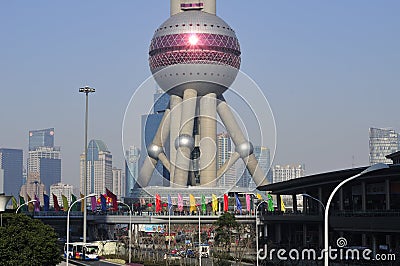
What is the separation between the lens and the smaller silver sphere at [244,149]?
169 meters

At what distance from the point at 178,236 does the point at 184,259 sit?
50.5 metres

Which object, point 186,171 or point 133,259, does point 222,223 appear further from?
point 186,171

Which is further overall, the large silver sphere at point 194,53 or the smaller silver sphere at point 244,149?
the smaller silver sphere at point 244,149

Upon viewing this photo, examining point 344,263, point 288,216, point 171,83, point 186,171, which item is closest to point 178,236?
point 288,216

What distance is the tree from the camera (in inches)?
2046

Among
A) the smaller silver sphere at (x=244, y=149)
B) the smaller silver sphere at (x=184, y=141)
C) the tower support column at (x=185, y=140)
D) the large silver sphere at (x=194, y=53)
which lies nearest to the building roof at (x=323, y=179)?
the smaller silver sphere at (x=184, y=141)

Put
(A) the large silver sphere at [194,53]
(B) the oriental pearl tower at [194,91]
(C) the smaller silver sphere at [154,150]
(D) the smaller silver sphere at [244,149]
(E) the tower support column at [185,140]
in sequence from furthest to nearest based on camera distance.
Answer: (C) the smaller silver sphere at [154,150]
(D) the smaller silver sphere at [244,149]
(B) the oriental pearl tower at [194,91]
(A) the large silver sphere at [194,53]
(E) the tower support column at [185,140]

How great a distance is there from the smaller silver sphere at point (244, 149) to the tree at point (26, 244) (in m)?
115

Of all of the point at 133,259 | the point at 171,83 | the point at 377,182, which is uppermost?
the point at 171,83

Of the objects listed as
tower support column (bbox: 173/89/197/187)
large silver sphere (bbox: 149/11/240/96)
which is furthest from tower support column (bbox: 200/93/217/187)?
large silver sphere (bbox: 149/11/240/96)

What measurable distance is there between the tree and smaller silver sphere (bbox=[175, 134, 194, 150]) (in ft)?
358

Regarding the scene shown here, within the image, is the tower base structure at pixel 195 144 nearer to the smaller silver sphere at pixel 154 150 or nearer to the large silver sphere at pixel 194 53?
the smaller silver sphere at pixel 154 150

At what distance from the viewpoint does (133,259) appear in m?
83.3

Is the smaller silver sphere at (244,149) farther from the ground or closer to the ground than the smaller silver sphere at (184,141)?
closer to the ground
